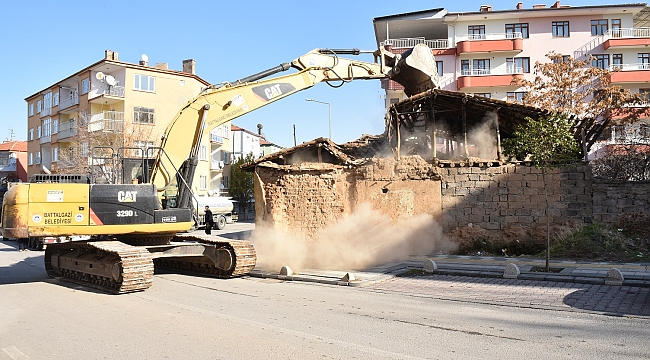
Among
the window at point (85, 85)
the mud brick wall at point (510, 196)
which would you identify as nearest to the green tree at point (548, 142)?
the mud brick wall at point (510, 196)

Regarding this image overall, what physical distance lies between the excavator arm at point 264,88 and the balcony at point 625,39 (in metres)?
25.9

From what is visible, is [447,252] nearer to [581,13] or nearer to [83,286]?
[83,286]

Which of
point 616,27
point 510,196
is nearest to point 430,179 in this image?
point 510,196

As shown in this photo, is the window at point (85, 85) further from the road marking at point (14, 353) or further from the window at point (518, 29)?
the road marking at point (14, 353)

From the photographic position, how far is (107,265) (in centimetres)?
1010

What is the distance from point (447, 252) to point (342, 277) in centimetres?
511

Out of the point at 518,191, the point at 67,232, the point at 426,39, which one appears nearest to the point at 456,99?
the point at 518,191

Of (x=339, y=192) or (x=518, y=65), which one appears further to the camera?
(x=518, y=65)

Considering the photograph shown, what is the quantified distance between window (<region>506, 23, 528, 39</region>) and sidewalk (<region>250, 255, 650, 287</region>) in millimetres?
28830

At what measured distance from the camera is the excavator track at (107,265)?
9711 millimetres

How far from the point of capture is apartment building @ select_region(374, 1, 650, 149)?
3619cm

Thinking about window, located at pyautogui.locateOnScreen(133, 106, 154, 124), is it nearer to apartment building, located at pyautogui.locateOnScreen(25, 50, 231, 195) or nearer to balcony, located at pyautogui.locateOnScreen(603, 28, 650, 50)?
apartment building, located at pyautogui.locateOnScreen(25, 50, 231, 195)

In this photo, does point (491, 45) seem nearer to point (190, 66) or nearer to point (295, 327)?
point (190, 66)

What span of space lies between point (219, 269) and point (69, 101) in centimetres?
4074
